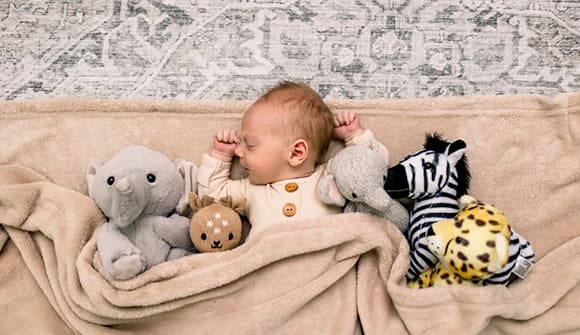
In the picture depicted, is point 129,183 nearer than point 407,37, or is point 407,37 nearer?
point 129,183

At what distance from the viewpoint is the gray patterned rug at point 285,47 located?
5.21 ft

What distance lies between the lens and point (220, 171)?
4.71 ft

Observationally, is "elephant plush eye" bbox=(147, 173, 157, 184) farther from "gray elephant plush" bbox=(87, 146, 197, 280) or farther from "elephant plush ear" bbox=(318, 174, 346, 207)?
"elephant plush ear" bbox=(318, 174, 346, 207)

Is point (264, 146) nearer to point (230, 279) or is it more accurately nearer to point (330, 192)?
point (330, 192)

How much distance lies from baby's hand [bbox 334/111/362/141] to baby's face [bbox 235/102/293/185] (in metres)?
0.14

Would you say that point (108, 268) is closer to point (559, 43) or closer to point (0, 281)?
point (0, 281)

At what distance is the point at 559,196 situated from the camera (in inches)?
55.7

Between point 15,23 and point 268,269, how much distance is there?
0.85m

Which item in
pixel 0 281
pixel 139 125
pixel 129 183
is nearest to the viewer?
pixel 129 183

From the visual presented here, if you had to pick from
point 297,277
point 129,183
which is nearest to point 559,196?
point 297,277

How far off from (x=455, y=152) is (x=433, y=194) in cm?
9

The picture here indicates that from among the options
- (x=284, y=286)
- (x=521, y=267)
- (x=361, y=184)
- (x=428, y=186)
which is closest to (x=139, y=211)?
(x=284, y=286)

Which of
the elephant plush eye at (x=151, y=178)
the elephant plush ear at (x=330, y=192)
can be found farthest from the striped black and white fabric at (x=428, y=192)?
the elephant plush eye at (x=151, y=178)

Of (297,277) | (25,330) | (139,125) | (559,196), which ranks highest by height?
(139,125)
